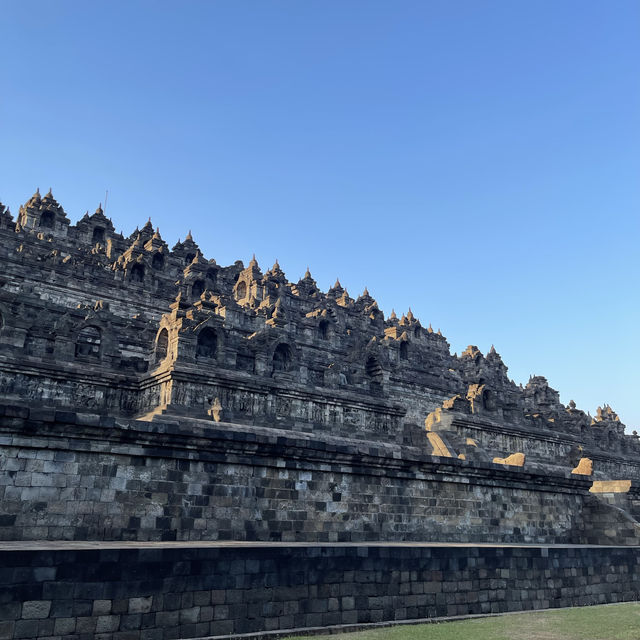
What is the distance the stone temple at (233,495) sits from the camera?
10375mm

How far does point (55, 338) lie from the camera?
23.2 metres

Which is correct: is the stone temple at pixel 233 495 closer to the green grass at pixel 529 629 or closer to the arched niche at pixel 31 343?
the arched niche at pixel 31 343

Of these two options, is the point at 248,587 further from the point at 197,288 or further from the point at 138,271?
the point at 197,288

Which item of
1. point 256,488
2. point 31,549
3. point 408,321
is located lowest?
point 31,549

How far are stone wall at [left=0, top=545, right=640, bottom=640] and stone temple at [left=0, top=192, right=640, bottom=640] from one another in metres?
0.03

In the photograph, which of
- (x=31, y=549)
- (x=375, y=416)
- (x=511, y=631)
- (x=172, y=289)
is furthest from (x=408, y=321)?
(x=31, y=549)

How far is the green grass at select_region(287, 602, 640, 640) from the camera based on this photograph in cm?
1146

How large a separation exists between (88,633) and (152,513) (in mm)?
3643

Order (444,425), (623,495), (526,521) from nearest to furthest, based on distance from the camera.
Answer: (526,521), (623,495), (444,425)

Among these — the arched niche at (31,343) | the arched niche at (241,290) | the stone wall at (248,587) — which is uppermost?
the arched niche at (241,290)

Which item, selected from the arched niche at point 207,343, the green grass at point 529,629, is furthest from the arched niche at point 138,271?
the green grass at point 529,629

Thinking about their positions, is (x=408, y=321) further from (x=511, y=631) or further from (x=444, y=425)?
(x=511, y=631)

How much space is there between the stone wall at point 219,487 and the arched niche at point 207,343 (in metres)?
9.80

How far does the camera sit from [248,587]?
11109 millimetres
